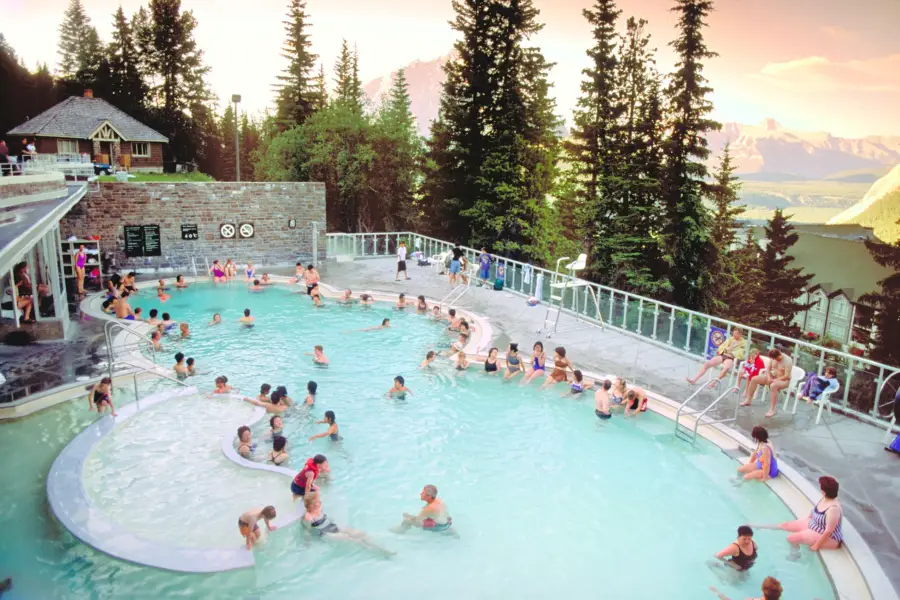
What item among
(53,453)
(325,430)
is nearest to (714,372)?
(325,430)

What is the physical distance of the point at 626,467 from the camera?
33.3ft

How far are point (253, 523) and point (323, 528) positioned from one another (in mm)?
947

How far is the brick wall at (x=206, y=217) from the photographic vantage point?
885 inches

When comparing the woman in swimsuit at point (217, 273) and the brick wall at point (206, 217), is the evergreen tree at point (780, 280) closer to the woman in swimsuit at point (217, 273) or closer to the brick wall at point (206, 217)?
the brick wall at point (206, 217)

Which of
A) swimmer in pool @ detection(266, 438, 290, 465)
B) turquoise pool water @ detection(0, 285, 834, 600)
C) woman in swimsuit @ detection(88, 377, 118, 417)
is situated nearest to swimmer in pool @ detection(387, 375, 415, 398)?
turquoise pool water @ detection(0, 285, 834, 600)

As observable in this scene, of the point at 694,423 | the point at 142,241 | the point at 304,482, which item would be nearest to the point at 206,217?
the point at 142,241

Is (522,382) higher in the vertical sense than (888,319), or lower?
higher

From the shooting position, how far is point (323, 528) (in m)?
8.05

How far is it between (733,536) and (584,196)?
27.2 metres

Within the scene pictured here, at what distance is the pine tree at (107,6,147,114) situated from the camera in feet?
169

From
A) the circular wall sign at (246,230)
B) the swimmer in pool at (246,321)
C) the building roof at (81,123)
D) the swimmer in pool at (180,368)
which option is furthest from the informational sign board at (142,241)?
the building roof at (81,123)

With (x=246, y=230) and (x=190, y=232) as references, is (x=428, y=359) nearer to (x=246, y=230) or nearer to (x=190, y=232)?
(x=246, y=230)

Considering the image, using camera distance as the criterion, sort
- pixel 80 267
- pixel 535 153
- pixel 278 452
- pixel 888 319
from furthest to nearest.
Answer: pixel 535 153, pixel 888 319, pixel 80 267, pixel 278 452

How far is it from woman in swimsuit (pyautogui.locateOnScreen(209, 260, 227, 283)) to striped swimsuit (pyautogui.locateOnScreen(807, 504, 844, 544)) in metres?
20.1
